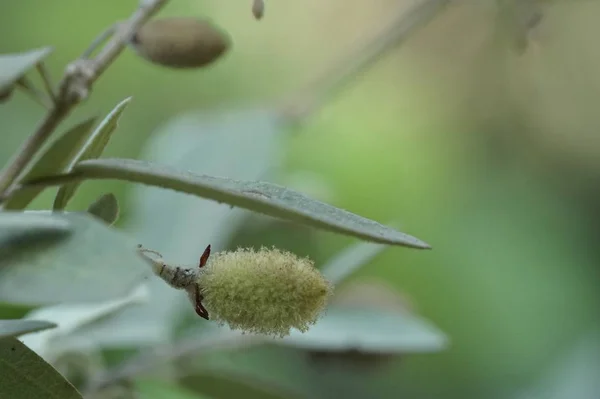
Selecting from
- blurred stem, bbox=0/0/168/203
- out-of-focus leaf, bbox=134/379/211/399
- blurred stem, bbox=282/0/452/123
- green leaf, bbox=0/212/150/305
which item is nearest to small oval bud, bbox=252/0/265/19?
blurred stem, bbox=0/0/168/203

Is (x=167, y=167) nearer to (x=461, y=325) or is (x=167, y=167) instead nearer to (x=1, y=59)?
(x=1, y=59)

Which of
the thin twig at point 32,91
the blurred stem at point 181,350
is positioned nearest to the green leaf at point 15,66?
the thin twig at point 32,91

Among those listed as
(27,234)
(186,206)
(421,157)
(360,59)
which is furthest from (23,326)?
(421,157)

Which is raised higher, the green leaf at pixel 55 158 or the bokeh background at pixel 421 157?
the green leaf at pixel 55 158

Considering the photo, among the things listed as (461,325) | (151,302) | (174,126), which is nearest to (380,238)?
(151,302)

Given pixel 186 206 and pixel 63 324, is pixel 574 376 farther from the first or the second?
pixel 63 324

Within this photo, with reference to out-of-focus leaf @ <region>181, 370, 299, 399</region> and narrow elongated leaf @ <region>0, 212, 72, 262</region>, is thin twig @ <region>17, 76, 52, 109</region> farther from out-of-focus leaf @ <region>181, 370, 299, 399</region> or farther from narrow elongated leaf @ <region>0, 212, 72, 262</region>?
out-of-focus leaf @ <region>181, 370, 299, 399</region>

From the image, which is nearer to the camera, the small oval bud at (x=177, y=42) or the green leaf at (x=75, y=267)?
the green leaf at (x=75, y=267)

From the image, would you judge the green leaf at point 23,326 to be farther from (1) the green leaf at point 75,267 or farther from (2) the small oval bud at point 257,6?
(2) the small oval bud at point 257,6
